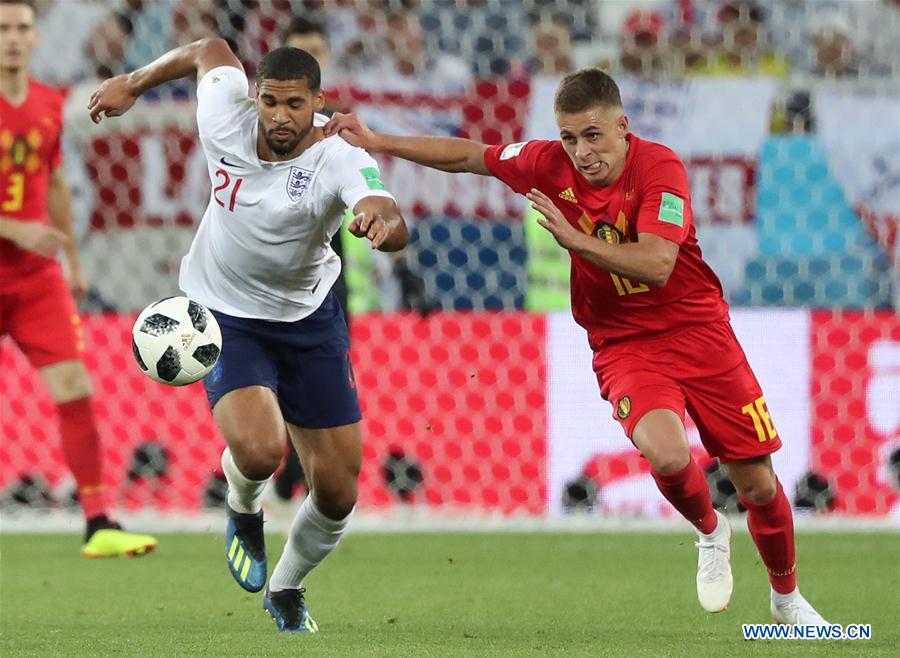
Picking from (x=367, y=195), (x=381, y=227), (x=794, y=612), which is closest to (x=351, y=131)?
(x=367, y=195)

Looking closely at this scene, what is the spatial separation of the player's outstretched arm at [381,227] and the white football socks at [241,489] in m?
1.11

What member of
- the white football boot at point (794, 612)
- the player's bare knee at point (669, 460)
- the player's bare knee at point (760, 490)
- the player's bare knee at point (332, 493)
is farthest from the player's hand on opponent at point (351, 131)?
the white football boot at point (794, 612)

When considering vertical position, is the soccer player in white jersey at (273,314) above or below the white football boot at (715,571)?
above

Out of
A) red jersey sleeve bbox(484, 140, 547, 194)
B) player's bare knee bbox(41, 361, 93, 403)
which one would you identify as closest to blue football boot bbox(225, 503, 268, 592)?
red jersey sleeve bbox(484, 140, 547, 194)

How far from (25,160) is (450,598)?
3130 mm

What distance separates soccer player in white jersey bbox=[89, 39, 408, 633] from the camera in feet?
16.9

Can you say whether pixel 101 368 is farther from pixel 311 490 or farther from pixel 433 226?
pixel 311 490

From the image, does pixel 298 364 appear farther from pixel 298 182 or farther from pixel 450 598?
pixel 450 598

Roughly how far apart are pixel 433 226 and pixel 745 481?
4.46 meters

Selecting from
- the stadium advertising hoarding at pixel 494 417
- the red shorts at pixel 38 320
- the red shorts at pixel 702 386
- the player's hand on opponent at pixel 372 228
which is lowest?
the stadium advertising hoarding at pixel 494 417

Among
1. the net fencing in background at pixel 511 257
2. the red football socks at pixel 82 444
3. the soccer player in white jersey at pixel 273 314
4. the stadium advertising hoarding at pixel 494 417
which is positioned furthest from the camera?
the net fencing in background at pixel 511 257

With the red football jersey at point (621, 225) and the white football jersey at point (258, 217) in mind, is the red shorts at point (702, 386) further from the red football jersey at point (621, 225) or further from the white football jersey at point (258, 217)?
the white football jersey at point (258, 217)

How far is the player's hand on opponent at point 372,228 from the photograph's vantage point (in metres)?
4.43

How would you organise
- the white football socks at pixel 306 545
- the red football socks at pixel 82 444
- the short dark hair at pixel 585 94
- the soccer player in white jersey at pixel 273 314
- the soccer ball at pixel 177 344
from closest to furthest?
the soccer ball at pixel 177 344 < the short dark hair at pixel 585 94 < the soccer player in white jersey at pixel 273 314 < the white football socks at pixel 306 545 < the red football socks at pixel 82 444
